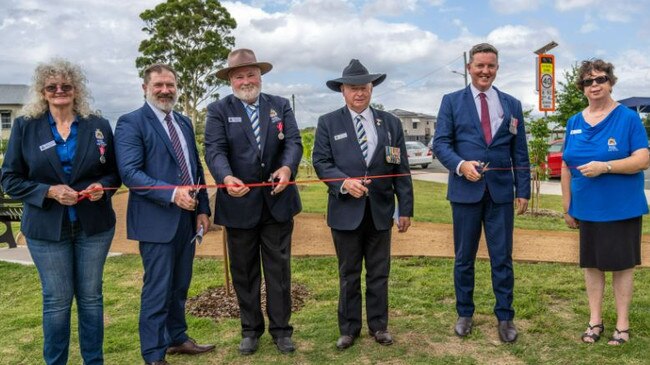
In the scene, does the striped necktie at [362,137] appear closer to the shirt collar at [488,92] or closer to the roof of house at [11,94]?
the shirt collar at [488,92]

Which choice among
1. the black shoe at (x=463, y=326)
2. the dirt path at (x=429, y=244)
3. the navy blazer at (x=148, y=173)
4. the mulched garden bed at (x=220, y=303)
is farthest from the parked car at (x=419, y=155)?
the navy blazer at (x=148, y=173)

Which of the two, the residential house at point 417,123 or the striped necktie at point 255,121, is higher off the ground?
the residential house at point 417,123

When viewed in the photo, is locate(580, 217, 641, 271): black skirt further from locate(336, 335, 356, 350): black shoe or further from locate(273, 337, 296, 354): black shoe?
locate(273, 337, 296, 354): black shoe

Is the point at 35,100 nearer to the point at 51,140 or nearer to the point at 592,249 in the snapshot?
the point at 51,140

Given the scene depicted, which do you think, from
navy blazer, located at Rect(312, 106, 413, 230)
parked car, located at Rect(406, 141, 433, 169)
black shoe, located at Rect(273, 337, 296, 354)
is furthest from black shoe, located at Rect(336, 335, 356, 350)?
parked car, located at Rect(406, 141, 433, 169)

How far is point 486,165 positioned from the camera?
418 cm

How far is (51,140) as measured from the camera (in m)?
3.44

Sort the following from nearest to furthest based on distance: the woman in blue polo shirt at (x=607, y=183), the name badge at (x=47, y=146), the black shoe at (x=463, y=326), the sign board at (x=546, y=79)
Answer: the name badge at (x=47, y=146) → the woman in blue polo shirt at (x=607, y=183) → the black shoe at (x=463, y=326) → the sign board at (x=546, y=79)

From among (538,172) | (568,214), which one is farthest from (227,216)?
(538,172)

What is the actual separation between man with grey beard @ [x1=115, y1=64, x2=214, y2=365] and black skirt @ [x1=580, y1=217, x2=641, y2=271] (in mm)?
2821

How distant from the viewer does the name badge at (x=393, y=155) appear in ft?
13.7

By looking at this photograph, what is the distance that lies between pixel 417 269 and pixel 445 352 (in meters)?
2.38

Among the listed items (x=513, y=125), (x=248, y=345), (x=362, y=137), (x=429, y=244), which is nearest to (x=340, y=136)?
(x=362, y=137)

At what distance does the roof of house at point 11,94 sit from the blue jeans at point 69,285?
Answer: 55025 millimetres
